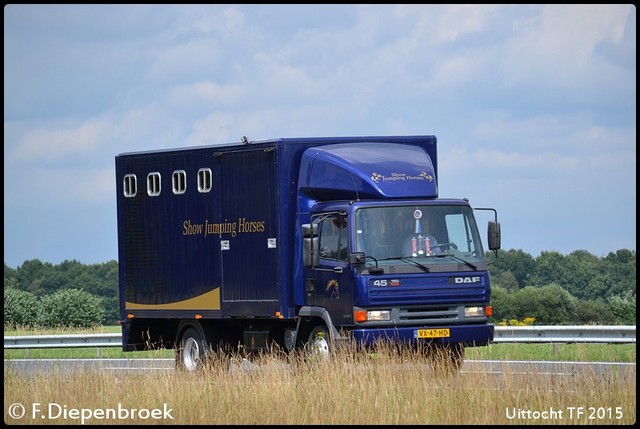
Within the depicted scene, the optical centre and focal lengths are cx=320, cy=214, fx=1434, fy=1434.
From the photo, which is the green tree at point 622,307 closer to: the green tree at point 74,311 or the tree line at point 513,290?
the tree line at point 513,290

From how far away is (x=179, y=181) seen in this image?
78.6ft

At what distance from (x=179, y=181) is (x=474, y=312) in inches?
225

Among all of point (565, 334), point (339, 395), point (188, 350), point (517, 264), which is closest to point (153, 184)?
point (188, 350)

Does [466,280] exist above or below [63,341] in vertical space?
above

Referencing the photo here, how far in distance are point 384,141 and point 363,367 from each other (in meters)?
5.68

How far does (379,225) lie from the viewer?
20.8 meters

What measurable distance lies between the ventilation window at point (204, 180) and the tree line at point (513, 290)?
1985 centimetres

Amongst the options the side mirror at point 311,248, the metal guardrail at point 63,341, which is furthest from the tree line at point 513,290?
the side mirror at point 311,248

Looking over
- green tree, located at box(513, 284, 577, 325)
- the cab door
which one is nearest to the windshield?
the cab door

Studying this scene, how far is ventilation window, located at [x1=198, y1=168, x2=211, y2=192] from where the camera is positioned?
76.4ft

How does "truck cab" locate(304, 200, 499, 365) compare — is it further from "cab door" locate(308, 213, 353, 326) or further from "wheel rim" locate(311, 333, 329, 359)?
"wheel rim" locate(311, 333, 329, 359)

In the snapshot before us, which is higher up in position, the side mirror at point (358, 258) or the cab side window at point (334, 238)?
the cab side window at point (334, 238)

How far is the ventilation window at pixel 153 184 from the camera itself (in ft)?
80.4

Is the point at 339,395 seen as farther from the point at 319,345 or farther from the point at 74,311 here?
the point at 74,311
